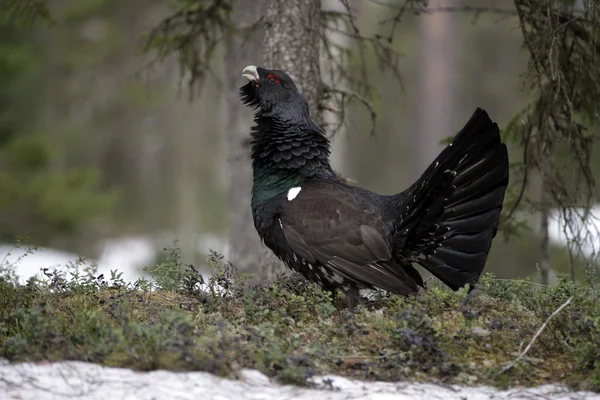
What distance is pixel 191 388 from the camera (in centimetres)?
421

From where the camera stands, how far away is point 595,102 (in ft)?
24.2

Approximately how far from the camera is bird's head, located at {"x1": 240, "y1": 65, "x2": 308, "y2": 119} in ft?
22.8

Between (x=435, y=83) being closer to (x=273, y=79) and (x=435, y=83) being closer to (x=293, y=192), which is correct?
(x=273, y=79)

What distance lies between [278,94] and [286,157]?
0.69m

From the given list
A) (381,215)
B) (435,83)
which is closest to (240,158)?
(381,215)

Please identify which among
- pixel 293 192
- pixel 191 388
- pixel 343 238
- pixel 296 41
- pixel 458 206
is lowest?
pixel 191 388

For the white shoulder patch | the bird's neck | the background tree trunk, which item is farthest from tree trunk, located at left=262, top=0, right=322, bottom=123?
the background tree trunk

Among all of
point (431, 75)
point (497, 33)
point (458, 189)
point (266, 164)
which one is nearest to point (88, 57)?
point (431, 75)

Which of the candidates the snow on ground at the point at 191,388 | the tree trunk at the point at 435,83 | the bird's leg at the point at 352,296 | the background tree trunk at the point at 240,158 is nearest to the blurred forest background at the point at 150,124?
the tree trunk at the point at 435,83

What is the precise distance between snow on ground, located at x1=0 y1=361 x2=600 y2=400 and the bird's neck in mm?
2434

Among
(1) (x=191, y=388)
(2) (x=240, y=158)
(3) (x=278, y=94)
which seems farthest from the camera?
(2) (x=240, y=158)

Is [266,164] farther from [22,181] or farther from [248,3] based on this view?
[22,181]

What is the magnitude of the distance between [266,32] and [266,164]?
5.64 ft

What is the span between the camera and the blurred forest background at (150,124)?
16.0 metres
